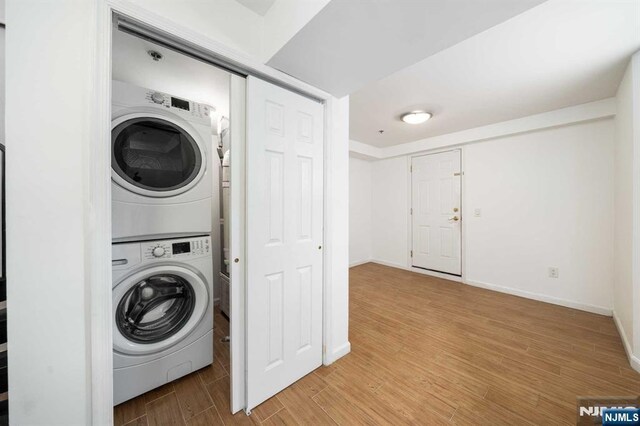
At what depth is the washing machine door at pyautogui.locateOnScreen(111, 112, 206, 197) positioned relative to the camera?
1271mm

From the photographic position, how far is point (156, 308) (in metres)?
1.43

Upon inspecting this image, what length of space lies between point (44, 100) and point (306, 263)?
4.56ft

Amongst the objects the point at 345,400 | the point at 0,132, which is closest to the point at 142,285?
the point at 0,132

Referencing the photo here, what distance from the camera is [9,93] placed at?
76 centimetres

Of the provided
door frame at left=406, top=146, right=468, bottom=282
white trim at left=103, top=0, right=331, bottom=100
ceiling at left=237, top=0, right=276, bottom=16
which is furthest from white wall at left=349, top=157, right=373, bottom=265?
ceiling at left=237, top=0, right=276, bottom=16

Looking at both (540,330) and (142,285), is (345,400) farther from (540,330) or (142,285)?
(540,330)

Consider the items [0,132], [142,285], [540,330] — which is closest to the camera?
[0,132]

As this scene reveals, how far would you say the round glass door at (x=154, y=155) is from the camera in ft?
4.19

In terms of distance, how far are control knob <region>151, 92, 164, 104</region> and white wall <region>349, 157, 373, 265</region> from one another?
3402 millimetres

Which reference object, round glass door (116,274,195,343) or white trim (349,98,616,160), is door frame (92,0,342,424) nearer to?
round glass door (116,274,195,343)

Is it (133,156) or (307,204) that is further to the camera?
(307,204)

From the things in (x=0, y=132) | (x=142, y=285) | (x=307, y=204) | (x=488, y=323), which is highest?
(x=0, y=132)

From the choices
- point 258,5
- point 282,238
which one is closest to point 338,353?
point 282,238

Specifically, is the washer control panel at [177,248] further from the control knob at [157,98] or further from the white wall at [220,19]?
the white wall at [220,19]
